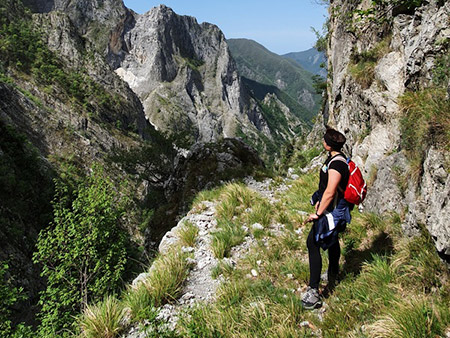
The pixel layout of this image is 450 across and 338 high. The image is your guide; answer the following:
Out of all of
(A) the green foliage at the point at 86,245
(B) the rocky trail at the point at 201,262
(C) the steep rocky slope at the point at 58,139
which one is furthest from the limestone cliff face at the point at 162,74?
(B) the rocky trail at the point at 201,262

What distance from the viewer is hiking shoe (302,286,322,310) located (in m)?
3.75

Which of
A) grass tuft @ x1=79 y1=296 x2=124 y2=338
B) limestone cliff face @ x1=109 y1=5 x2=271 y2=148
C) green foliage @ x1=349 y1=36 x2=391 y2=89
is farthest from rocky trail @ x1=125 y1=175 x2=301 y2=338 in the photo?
limestone cliff face @ x1=109 y1=5 x2=271 y2=148

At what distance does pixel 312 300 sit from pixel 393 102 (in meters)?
6.30

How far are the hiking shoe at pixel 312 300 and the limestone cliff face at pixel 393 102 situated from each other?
1.76 m

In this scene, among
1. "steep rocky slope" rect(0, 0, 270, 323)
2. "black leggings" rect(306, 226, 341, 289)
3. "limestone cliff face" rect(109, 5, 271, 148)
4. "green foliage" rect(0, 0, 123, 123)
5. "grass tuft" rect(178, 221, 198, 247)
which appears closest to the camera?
"black leggings" rect(306, 226, 341, 289)

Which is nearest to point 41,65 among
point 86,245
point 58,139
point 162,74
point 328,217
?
point 58,139

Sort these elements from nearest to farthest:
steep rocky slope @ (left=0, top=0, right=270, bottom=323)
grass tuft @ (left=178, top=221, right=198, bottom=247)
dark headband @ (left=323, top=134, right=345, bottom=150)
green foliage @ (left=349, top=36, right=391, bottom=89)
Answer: dark headband @ (left=323, top=134, right=345, bottom=150)
grass tuft @ (left=178, top=221, right=198, bottom=247)
green foliage @ (left=349, top=36, right=391, bottom=89)
steep rocky slope @ (left=0, top=0, right=270, bottom=323)

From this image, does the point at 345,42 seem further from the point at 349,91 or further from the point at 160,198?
the point at 160,198

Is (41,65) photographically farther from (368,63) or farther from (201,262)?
(201,262)

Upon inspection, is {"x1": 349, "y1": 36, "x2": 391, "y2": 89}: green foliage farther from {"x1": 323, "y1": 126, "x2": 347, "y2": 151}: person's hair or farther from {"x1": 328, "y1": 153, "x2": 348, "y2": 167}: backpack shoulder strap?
{"x1": 328, "y1": 153, "x2": 348, "y2": 167}: backpack shoulder strap

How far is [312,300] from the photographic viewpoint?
377cm

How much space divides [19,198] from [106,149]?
40.2 metres

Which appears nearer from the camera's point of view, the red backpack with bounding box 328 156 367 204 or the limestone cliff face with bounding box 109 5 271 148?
the red backpack with bounding box 328 156 367 204

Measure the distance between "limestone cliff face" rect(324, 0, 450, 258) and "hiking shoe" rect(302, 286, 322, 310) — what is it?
1760 millimetres
